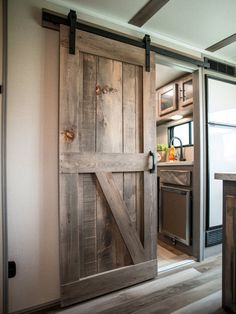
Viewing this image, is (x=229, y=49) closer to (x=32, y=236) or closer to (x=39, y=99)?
(x=39, y=99)

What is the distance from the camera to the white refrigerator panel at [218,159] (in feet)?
Answer: 7.75

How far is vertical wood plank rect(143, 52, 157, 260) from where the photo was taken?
74.1 inches

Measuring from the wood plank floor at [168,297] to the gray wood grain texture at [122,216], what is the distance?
265mm

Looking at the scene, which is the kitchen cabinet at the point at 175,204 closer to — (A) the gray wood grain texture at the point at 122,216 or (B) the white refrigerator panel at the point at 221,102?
(B) the white refrigerator panel at the point at 221,102

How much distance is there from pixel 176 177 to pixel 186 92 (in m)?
1.17

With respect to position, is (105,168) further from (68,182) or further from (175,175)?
(175,175)

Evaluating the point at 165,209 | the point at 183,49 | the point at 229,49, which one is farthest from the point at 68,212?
the point at 229,49

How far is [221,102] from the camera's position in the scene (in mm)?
2480

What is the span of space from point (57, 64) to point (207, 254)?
2548 mm

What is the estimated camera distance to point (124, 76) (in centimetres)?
183

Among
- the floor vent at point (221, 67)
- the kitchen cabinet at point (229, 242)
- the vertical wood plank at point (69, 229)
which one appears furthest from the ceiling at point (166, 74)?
the vertical wood plank at point (69, 229)

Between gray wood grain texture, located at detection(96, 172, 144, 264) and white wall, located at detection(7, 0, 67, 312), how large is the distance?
0.41 metres

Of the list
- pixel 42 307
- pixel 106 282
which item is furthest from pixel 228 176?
pixel 42 307

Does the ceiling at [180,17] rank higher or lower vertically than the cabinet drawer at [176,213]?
higher
